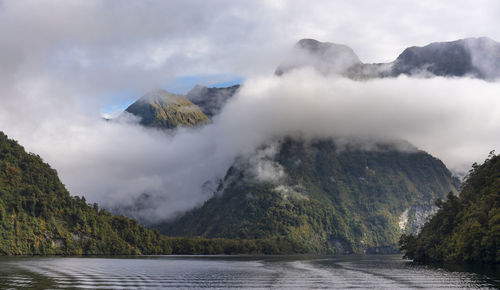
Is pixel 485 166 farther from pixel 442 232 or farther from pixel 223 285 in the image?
pixel 223 285

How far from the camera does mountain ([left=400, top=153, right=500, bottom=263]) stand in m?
132

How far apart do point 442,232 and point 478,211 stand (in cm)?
3819

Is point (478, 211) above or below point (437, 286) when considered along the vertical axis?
above

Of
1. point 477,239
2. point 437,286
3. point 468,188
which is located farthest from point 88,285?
point 468,188

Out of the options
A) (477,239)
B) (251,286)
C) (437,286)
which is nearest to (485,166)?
(477,239)

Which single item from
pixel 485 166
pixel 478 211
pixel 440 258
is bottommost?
pixel 440 258

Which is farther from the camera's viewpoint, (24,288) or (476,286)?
(476,286)

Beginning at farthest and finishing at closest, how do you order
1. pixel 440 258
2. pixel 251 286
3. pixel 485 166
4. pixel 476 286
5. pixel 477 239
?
pixel 485 166 → pixel 440 258 → pixel 477 239 → pixel 251 286 → pixel 476 286

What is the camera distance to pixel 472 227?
141375 mm

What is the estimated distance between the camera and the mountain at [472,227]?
Result: 5177 inches

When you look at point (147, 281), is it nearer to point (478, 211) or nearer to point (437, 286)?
point (437, 286)

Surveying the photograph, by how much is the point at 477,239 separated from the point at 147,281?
93.5 m

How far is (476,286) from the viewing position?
277ft

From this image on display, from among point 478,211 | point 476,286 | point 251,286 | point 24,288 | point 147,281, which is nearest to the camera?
point 24,288
